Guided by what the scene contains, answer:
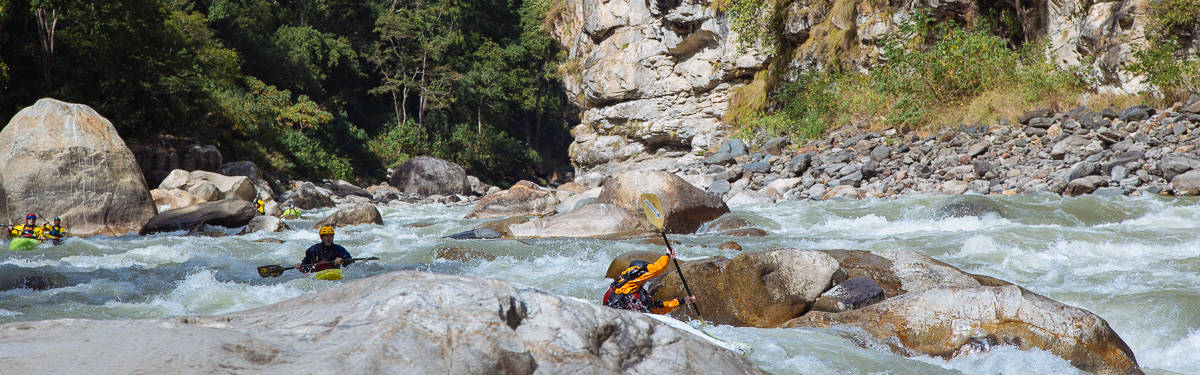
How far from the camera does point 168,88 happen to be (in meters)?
16.5

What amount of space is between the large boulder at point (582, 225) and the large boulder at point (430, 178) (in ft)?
41.8

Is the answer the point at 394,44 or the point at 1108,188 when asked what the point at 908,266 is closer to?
the point at 1108,188

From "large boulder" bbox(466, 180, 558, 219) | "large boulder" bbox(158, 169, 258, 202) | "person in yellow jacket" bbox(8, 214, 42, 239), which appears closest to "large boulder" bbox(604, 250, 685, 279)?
"large boulder" bbox(466, 180, 558, 219)

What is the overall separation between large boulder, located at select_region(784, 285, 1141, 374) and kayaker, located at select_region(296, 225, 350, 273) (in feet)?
14.2

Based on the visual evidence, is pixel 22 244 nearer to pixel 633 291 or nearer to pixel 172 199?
pixel 172 199

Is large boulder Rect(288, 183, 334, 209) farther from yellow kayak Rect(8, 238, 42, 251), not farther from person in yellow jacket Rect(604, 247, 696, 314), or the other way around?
person in yellow jacket Rect(604, 247, 696, 314)

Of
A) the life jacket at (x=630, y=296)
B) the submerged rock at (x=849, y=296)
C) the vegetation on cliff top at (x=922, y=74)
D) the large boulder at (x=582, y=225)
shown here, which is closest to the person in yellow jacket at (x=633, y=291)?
the life jacket at (x=630, y=296)

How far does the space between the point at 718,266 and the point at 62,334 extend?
3725 mm

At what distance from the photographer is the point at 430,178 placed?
21.3 m

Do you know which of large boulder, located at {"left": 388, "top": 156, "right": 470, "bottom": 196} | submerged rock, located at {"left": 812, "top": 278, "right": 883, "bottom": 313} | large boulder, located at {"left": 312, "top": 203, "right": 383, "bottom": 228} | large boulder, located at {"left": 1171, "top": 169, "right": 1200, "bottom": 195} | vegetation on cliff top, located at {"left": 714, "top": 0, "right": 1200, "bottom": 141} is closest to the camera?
submerged rock, located at {"left": 812, "top": 278, "right": 883, "bottom": 313}

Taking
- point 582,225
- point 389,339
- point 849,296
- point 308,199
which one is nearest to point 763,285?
point 849,296

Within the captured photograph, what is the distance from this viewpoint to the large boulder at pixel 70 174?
959 cm

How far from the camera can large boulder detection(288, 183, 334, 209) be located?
48.4 ft

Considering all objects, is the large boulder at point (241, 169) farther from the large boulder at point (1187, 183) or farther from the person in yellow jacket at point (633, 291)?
the large boulder at point (1187, 183)
